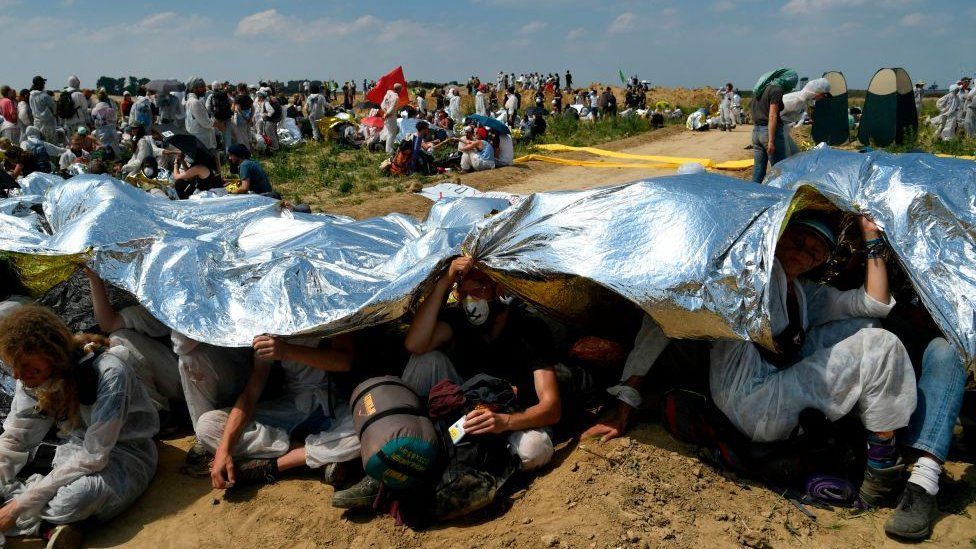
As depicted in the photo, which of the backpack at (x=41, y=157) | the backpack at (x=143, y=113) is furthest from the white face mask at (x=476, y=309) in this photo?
the backpack at (x=143, y=113)

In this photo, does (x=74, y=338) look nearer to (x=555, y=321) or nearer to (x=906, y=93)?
(x=555, y=321)

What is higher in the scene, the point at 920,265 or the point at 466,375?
the point at 920,265

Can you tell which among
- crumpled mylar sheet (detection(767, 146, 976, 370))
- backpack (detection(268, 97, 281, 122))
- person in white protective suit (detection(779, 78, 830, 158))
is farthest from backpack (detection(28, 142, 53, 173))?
crumpled mylar sheet (detection(767, 146, 976, 370))

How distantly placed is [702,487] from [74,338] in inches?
114

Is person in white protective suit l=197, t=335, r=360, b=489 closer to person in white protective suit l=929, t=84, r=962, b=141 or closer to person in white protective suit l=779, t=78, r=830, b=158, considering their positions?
person in white protective suit l=779, t=78, r=830, b=158

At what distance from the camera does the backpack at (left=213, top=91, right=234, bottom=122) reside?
1266 cm

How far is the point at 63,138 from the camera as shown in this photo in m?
13.9

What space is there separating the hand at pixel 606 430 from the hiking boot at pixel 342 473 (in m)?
1.11

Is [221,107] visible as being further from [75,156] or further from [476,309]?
[476,309]

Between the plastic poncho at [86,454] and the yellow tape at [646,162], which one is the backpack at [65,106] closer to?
the yellow tape at [646,162]

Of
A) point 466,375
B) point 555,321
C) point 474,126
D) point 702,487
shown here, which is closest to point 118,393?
point 466,375

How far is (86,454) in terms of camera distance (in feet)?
10.3

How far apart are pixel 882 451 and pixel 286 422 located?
274cm

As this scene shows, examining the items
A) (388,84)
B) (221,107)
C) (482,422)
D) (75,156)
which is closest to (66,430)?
(482,422)
